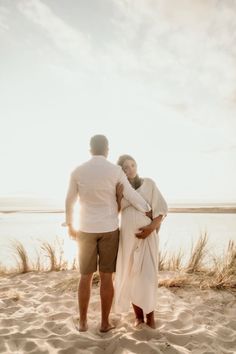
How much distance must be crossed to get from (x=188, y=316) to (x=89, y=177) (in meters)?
1.94

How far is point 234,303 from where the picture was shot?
14.6 ft

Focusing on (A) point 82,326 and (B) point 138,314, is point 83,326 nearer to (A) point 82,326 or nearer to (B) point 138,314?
(A) point 82,326

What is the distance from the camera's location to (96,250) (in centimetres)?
357

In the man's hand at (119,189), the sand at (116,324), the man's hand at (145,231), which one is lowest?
the sand at (116,324)

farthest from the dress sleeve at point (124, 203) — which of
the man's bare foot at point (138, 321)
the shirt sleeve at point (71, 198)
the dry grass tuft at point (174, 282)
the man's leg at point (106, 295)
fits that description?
the dry grass tuft at point (174, 282)

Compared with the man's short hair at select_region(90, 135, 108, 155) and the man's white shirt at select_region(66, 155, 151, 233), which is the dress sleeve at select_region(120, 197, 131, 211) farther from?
the man's short hair at select_region(90, 135, 108, 155)

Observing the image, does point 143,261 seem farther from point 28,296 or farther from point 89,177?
point 28,296

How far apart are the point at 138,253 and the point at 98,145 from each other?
1.16 meters

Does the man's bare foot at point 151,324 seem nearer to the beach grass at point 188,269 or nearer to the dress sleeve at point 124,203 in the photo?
the dress sleeve at point 124,203

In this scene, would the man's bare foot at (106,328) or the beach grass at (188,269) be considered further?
the beach grass at (188,269)

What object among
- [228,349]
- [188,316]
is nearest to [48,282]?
[188,316]

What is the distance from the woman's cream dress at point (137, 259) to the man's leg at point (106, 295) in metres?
0.09

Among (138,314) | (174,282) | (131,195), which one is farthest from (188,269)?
(131,195)

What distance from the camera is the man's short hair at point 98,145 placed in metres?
3.55
